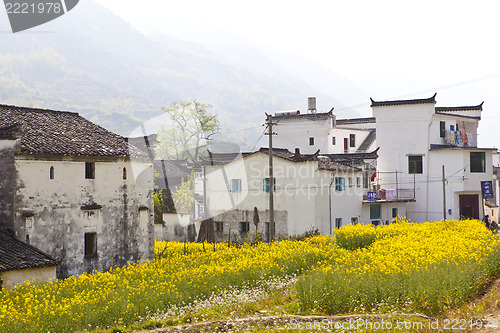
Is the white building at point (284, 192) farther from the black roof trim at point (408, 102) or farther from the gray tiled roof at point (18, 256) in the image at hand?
the gray tiled roof at point (18, 256)

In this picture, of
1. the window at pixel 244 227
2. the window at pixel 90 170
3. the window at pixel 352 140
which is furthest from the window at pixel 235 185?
the window at pixel 352 140

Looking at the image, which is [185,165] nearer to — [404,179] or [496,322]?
[404,179]

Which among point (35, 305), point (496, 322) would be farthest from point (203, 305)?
point (496, 322)

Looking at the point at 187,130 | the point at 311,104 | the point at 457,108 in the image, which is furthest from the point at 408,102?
the point at 187,130

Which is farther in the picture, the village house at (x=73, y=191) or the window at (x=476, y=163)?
the window at (x=476, y=163)

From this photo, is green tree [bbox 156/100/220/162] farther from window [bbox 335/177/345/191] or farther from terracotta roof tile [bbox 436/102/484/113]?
window [bbox 335/177/345/191]

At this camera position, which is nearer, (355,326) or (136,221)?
(355,326)

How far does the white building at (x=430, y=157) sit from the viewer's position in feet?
142

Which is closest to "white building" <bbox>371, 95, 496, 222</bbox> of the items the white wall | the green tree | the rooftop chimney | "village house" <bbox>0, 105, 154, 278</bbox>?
the white wall

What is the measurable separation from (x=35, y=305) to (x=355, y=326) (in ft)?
27.4

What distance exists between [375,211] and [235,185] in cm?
1137

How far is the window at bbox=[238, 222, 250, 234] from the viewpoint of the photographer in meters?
37.2

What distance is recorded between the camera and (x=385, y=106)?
152ft

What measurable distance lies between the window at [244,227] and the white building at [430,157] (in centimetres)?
1414
